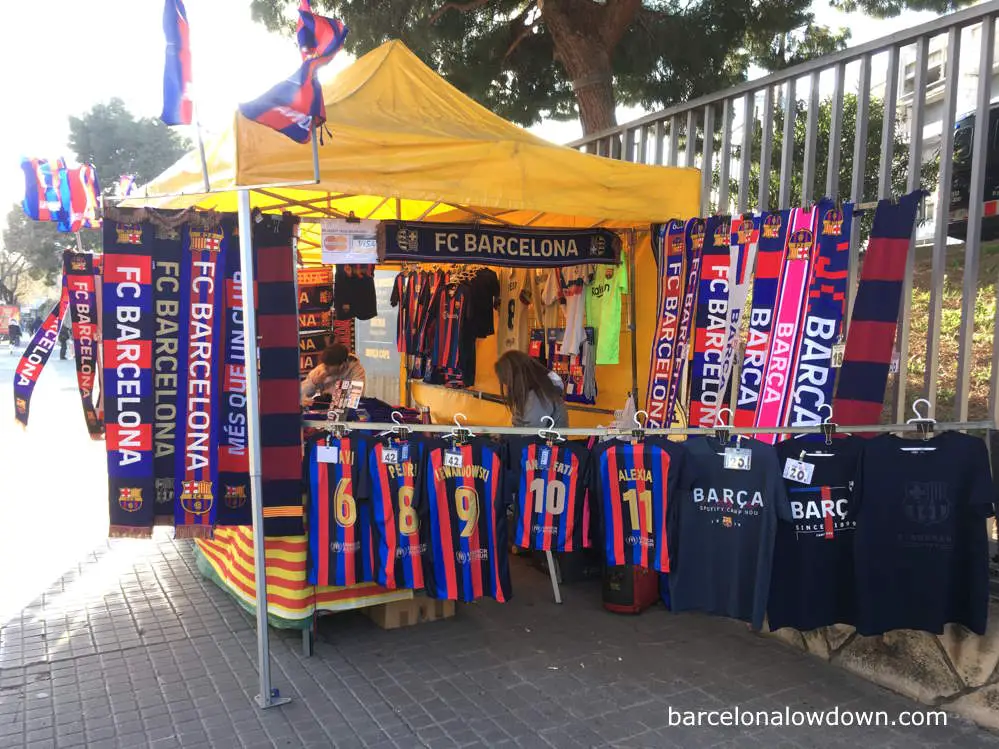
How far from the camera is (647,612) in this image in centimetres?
476

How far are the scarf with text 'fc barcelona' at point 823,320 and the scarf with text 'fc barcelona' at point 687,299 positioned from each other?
2.51 feet

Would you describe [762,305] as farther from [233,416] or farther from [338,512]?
[233,416]

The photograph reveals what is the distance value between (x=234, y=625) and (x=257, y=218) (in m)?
2.51

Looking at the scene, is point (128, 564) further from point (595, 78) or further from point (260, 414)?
point (595, 78)

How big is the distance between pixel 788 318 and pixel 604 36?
18.9 feet

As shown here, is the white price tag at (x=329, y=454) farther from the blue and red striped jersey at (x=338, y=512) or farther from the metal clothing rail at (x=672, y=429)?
the metal clothing rail at (x=672, y=429)

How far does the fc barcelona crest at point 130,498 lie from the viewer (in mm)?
3621

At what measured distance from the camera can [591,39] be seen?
8336 mm

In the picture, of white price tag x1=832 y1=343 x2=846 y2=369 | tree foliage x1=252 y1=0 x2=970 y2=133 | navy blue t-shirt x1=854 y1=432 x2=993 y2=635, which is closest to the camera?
navy blue t-shirt x1=854 y1=432 x2=993 y2=635

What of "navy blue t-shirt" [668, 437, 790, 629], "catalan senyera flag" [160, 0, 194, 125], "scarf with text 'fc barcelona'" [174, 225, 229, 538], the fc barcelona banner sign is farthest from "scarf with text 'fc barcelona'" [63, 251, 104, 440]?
"navy blue t-shirt" [668, 437, 790, 629]

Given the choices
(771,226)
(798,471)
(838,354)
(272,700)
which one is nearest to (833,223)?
(771,226)

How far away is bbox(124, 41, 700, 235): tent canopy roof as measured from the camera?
3.55 m

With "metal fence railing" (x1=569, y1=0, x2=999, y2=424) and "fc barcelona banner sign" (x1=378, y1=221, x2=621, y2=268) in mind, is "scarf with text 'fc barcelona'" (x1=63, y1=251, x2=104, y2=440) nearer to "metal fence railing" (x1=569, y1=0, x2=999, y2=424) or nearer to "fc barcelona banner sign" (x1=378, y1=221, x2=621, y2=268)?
"fc barcelona banner sign" (x1=378, y1=221, x2=621, y2=268)

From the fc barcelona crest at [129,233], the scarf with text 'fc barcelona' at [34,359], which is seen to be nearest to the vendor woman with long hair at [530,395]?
the fc barcelona crest at [129,233]
